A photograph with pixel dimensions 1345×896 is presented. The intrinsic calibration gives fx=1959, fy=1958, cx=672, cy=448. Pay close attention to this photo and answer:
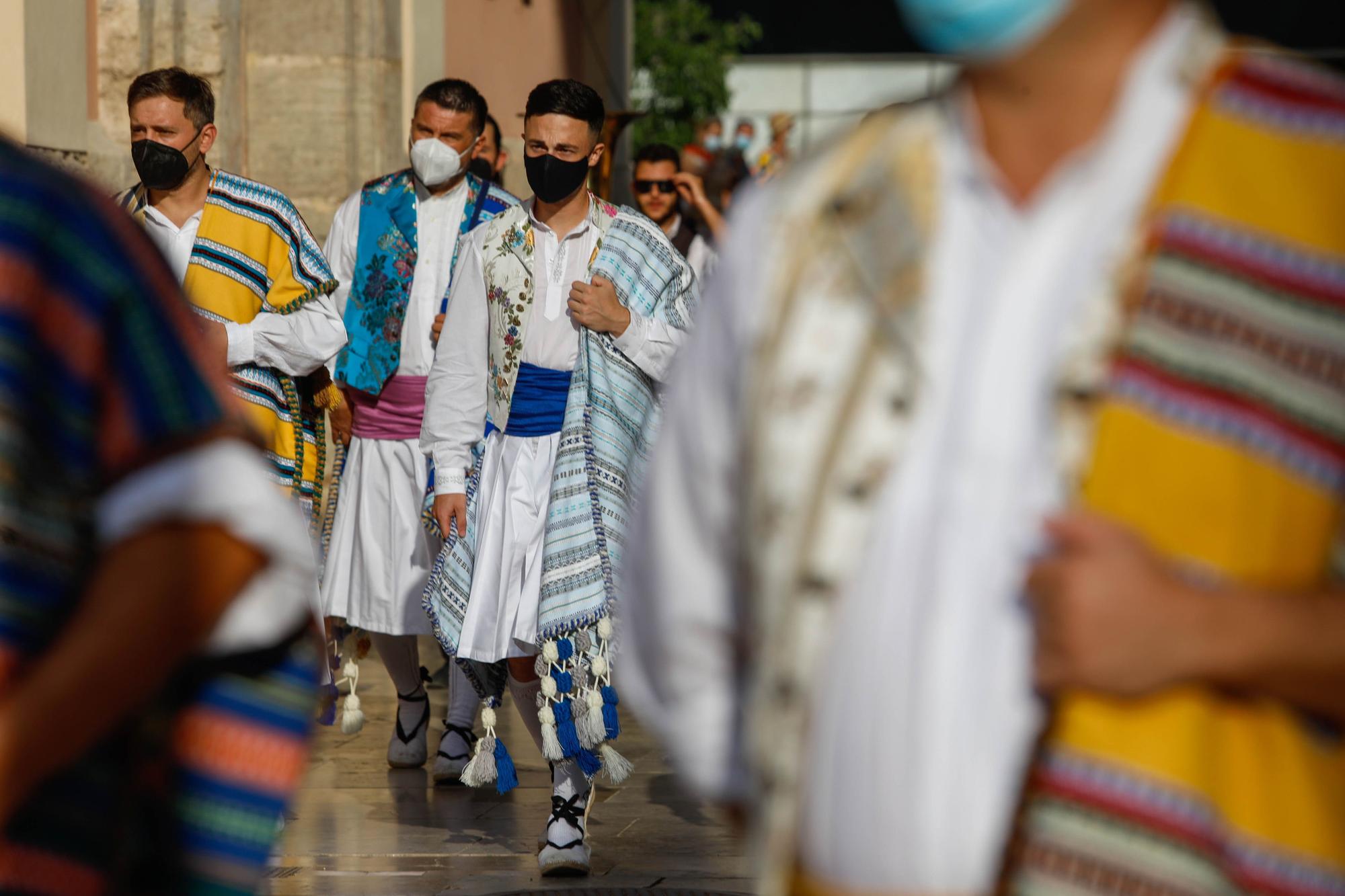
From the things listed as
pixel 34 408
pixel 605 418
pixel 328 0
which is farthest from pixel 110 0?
pixel 34 408

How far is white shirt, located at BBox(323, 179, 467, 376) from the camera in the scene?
7305 mm

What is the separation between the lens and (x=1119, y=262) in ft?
5.33

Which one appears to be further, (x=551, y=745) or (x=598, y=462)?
(x=598, y=462)

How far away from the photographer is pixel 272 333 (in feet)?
19.7

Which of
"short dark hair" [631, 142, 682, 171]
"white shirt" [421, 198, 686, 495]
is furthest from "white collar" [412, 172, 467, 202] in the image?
"short dark hair" [631, 142, 682, 171]

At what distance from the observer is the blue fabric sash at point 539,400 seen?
19.2 ft

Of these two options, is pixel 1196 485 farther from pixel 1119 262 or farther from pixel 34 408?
pixel 34 408

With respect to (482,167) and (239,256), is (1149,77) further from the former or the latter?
(482,167)

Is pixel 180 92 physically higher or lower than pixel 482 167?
higher

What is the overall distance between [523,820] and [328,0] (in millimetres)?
5661

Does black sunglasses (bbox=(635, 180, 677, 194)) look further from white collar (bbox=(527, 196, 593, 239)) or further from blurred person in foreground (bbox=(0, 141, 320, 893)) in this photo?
blurred person in foreground (bbox=(0, 141, 320, 893))

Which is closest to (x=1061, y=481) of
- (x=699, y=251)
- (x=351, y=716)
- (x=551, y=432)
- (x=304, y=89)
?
(x=551, y=432)

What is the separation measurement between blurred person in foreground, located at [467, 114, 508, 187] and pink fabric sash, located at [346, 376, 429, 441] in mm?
1679

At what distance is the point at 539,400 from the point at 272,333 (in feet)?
2.83
